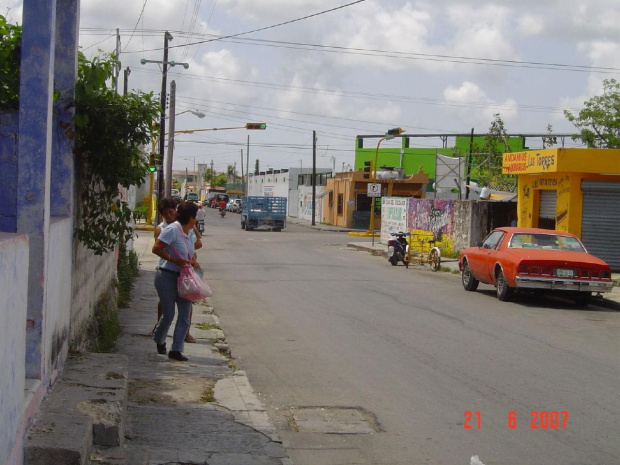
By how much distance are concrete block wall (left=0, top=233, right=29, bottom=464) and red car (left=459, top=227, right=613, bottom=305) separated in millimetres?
12615

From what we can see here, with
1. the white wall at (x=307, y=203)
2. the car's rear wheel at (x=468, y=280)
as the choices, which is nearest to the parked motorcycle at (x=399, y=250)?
the car's rear wheel at (x=468, y=280)

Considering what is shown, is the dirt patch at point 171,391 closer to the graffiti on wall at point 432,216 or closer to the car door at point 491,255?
the car door at point 491,255

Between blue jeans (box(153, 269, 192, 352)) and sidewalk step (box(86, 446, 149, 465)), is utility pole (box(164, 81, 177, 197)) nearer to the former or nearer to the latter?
blue jeans (box(153, 269, 192, 352))

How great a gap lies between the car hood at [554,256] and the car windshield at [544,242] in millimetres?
313

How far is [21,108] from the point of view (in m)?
5.63

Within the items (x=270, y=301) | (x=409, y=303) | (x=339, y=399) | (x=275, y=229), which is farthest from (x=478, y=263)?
(x=275, y=229)

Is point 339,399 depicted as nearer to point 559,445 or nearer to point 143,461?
point 559,445

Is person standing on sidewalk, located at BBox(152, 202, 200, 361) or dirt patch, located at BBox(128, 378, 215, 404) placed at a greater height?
person standing on sidewalk, located at BBox(152, 202, 200, 361)

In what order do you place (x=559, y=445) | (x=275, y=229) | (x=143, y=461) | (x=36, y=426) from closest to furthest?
(x=36, y=426), (x=143, y=461), (x=559, y=445), (x=275, y=229)

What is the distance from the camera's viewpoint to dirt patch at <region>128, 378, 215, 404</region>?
7469 mm

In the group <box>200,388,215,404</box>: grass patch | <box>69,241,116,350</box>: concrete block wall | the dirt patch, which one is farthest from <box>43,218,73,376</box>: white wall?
<box>200,388,215,404</box>: grass patch

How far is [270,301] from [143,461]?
1069cm

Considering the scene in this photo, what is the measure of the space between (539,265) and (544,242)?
148 cm

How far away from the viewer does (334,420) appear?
23.4ft
